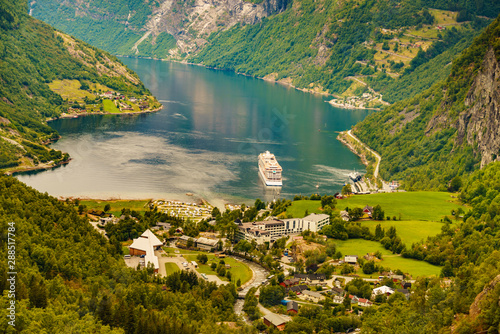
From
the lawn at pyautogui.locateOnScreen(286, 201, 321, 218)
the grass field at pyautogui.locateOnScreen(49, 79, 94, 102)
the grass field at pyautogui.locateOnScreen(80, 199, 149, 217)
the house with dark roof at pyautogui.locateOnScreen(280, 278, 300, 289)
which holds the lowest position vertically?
the house with dark roof at pyautogui.locateOnScreen(280, 278, 300, 289)

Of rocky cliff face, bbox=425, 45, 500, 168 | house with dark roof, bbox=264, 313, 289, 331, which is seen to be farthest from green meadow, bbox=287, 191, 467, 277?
house with dark roof, bbox=264, 313, 289, 331

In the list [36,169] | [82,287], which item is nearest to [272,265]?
[82,287]

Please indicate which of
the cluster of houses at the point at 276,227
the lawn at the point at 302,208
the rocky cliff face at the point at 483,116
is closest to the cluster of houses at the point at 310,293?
A: the cluster of houses at the point at 276,227

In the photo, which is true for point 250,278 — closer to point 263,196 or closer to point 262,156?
point 263,196

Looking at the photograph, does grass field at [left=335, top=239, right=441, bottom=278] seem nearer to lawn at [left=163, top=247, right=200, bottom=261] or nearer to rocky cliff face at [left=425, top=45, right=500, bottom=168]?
lawn at [left=163, top=247, right=200, bottom=261]

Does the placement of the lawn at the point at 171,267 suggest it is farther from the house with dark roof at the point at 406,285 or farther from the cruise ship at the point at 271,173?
the cruise ship at the point at 271,173

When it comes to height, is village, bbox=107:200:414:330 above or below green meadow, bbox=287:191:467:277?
below
